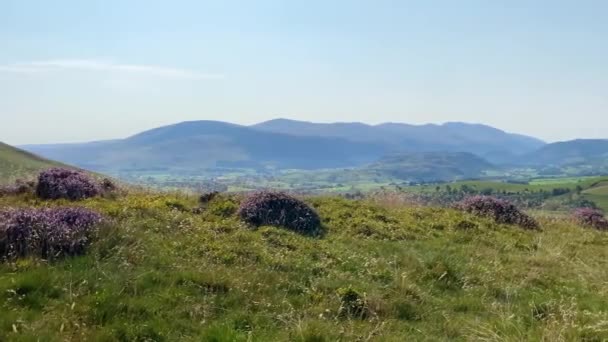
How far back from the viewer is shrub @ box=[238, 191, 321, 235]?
1409 centimetres

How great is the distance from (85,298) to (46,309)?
0.52 metres

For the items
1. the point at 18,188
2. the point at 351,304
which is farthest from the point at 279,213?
the point at 18,188

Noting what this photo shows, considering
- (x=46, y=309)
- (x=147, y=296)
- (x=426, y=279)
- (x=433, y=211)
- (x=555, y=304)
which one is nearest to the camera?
(x=46, y=309)

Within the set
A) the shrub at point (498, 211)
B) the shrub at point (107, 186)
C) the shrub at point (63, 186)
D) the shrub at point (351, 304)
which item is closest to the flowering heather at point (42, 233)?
the shrub at point (63, 186)

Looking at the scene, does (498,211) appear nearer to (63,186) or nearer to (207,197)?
(207,197)

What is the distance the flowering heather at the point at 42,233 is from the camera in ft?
29.8

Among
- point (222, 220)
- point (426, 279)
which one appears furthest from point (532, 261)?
point (222, 220)

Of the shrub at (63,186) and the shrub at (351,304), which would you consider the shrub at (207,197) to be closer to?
the shrub at (63,186)

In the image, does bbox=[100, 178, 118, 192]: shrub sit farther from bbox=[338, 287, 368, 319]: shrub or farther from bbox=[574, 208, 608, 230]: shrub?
bbox=[574, 208, 608, 230]: shrub

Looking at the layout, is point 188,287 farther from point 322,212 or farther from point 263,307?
point 322,212

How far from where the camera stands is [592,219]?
22578 mm

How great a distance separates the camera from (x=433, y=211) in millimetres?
18859

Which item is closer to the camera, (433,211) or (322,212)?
(322,212)

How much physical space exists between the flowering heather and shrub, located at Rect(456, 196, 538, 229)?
45.5ft
